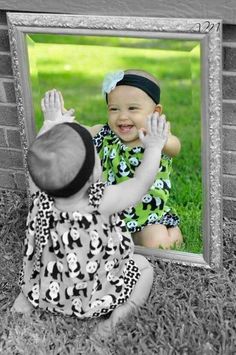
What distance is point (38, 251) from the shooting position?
103 inches

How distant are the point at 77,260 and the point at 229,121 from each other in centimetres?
85

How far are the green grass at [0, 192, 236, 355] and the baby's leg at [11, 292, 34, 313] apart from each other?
3cm

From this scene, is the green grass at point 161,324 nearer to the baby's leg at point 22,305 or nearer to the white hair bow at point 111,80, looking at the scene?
the baby's leg at point 22,305

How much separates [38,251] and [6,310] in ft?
1.14

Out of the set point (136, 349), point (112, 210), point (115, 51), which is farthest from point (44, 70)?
point (136, 349)

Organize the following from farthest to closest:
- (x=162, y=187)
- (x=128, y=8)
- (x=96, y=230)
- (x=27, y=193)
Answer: (x=27, y=193)
(x=162, y=187)
(x=128, y=8)
(x=96, y=230)

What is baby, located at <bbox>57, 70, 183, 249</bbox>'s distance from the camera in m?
2.74

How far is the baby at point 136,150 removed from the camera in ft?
8.98

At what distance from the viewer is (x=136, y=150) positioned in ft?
9.23

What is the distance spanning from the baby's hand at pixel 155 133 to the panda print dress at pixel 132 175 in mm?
195

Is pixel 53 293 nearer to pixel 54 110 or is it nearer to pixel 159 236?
pixel 159 236

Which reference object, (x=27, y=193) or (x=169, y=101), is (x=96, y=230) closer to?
(x=169, y=101)

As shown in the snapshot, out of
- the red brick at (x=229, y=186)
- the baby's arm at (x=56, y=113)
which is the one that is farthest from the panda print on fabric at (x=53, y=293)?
the red brick at (x=229, y=186)

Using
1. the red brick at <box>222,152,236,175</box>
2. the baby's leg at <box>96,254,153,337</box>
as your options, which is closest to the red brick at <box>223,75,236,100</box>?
the red brick at <box>222,152,236,175</box>
